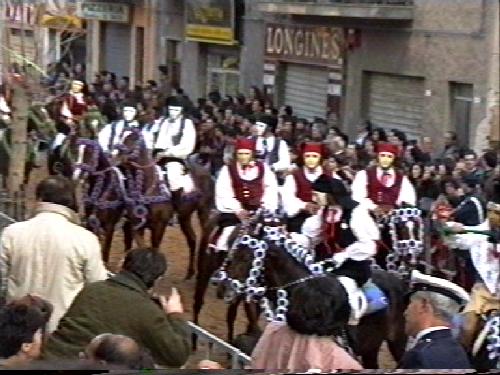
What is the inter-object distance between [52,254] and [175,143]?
9140mm

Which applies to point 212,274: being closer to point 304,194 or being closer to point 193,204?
point 304,194

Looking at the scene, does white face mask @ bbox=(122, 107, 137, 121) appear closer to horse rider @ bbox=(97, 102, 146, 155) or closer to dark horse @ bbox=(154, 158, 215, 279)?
horse rider @ bbox=(97, 102, 146, 155)

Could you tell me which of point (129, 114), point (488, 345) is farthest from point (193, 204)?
point (488, 345)

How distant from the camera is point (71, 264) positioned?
6.83 meters

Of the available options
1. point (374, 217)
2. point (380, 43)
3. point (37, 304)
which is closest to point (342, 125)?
point (380, 43)

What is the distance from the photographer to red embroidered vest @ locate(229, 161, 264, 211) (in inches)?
459

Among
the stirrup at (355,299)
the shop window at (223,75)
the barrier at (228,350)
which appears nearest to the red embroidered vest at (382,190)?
the stirrup at (355,299)

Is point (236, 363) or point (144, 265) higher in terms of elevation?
point (144, 265)

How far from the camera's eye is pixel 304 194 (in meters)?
11.9

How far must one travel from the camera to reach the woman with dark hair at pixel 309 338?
512 cm

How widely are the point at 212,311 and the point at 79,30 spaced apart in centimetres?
425

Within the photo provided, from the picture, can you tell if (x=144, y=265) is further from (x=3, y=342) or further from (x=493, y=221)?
(x=493, y=221)

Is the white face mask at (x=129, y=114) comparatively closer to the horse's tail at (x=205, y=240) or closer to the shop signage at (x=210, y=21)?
the horse's tail at (x=205, y=240)

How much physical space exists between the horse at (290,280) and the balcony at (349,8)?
44.1ft
